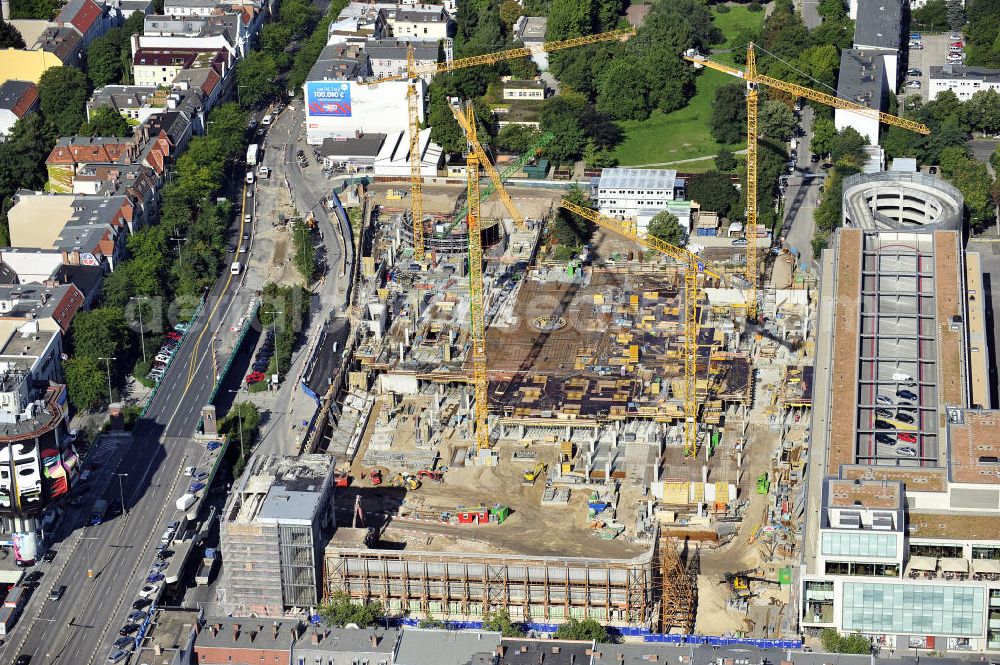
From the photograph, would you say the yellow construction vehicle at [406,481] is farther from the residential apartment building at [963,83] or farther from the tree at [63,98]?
the residential apartment building at [963,83]

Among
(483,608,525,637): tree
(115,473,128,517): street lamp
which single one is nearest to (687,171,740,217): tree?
(115,473,128,517): street lamp

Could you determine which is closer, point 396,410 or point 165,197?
point 396,410

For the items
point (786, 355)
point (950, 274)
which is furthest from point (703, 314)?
point (950, 274)

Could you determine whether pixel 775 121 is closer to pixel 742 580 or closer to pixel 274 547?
pixel 742 580

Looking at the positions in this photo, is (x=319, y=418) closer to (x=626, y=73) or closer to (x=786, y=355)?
(x=786, y=355)

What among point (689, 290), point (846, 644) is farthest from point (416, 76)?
point (846, 644)

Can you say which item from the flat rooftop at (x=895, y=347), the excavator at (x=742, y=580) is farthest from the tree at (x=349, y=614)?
the flat rooftop at (x=895, y=347)

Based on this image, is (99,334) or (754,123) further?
(754,123)

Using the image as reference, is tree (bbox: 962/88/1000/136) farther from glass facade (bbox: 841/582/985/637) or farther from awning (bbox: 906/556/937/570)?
glass facade (bbox: 841/582/985/637)
